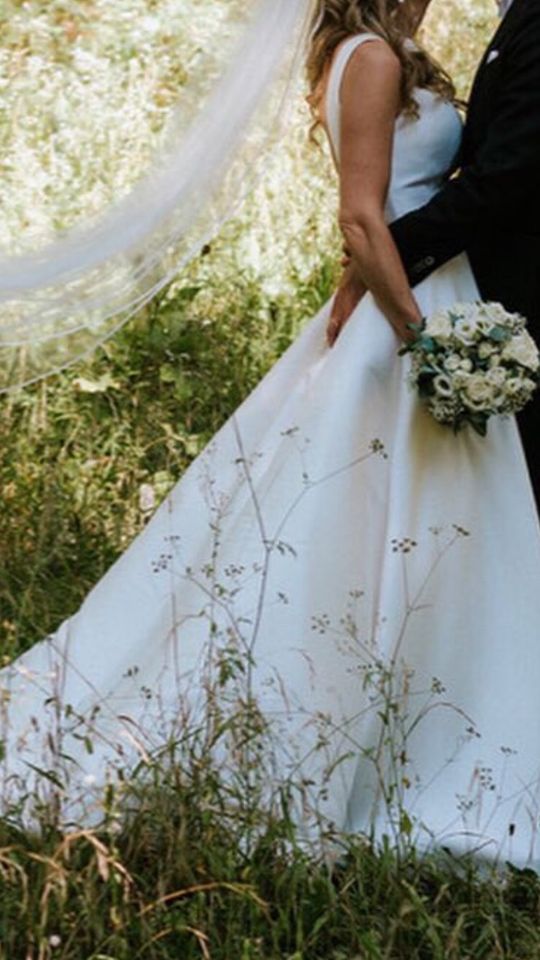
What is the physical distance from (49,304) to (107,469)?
Result: 1751 mm

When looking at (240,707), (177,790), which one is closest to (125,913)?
(177,790)

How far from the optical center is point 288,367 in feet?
16.6

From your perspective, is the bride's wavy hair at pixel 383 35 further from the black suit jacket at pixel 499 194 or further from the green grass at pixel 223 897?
the green grass at pixel 223 897

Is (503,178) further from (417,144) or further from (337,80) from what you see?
(337,80)

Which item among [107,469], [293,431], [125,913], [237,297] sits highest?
[237,297]

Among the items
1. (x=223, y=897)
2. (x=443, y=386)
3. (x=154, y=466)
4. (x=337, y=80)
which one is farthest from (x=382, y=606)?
(x=154, y=466)

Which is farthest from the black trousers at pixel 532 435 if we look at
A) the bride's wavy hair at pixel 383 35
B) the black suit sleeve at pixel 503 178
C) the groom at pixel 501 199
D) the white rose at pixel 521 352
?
the bride's wavy hair at pixel 383 35

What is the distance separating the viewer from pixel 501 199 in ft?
Result: 15.2

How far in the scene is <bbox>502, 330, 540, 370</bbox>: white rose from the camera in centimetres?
455

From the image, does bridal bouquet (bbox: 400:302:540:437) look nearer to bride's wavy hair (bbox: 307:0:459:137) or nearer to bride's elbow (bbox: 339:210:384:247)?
bride's elbow (bbox: 339:210:384:247)

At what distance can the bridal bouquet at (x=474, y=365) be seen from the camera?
14.9 ft

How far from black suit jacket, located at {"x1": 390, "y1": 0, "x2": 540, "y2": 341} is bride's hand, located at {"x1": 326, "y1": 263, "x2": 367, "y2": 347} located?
14 centimetres

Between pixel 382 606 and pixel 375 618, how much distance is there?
0.13 ft

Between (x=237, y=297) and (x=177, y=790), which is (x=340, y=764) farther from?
(x=237, y=297)
